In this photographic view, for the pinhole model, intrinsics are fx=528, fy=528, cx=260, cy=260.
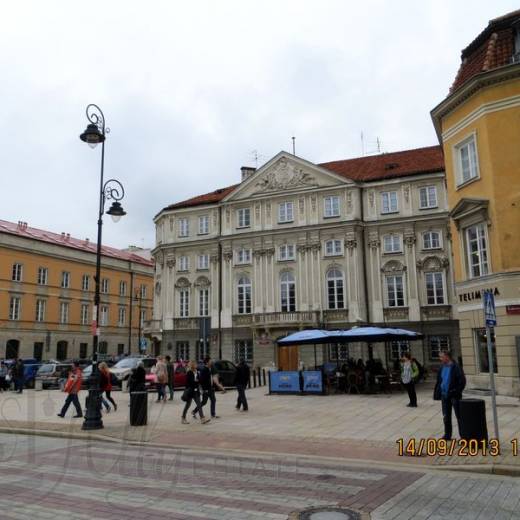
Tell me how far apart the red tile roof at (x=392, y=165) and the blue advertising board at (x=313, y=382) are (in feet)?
67.4

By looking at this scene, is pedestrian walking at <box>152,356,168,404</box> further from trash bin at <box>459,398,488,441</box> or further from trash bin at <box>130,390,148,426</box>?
trash bin at <box>459,398,488,441</box>

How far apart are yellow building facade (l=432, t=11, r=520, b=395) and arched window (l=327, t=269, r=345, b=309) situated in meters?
17.2

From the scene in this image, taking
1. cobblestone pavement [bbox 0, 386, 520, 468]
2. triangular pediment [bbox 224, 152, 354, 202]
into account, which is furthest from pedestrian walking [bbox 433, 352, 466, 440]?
triangular pediment [bbox 224, 152, 354, 202]

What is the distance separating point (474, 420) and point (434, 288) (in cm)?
2721

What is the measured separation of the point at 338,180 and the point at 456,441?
99.0 ft

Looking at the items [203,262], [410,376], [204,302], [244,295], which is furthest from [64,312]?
[410,376]

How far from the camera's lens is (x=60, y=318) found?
51938mm

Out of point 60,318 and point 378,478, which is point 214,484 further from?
point 60,318

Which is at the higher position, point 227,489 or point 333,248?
point 333,248

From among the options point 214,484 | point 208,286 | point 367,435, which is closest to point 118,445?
point 214,484

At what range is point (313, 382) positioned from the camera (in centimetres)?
2205

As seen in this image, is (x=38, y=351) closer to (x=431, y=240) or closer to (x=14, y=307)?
(x=14, y=307)

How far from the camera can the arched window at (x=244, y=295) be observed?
4106 cm

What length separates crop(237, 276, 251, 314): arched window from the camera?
135 ft
